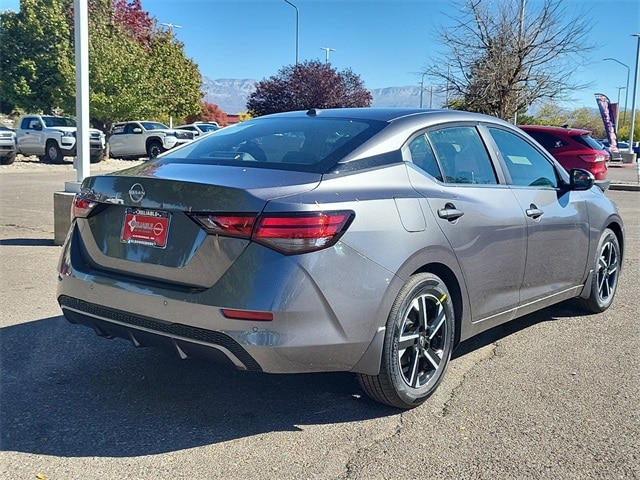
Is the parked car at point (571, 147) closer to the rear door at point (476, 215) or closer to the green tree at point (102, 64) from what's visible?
the rear door at point (476, 215)

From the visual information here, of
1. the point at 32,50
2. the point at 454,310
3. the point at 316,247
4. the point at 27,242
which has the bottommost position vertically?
the point at 27,242

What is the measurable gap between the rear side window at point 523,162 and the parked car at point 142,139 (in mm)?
23511

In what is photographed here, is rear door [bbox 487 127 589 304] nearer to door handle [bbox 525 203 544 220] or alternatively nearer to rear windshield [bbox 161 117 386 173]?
door handle [bbox 525 203 544 220]

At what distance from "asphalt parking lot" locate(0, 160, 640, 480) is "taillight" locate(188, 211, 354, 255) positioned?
3.21ft

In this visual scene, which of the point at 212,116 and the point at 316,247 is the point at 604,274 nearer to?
the point at 316,247

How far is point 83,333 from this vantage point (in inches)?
191

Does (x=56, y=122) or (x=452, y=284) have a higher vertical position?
(x=56, y=122)

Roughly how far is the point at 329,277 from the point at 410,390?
3.01 ft

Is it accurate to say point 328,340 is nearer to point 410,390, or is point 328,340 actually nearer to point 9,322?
point 410,390

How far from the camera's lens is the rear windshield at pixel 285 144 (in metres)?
3.55

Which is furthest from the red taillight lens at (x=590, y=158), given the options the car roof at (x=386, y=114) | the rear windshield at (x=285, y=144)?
the rear windshield at (x=285, y=144)

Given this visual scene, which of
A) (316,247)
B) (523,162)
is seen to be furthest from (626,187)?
(316,247)

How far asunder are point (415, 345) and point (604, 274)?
2843 mm

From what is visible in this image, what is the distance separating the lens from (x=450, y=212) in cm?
376
